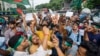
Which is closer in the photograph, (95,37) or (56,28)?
(95,37)

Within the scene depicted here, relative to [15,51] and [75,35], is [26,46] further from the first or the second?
[75,35]

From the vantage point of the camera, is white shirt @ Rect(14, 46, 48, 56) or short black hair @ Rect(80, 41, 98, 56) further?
white shirt @ Rect(14, 46, 48, 56)

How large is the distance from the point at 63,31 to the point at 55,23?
1201 millimetres

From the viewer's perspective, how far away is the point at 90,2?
51250 mm

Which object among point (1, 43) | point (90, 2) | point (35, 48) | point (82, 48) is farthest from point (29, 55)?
point (90, 2)

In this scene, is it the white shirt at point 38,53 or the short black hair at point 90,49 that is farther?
the white shirt at point 38,53

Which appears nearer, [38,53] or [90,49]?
[90,49]

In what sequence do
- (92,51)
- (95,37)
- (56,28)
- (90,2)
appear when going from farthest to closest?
1. (90,2)
2. (56,28)
3. (95,37)
4. (92,51)

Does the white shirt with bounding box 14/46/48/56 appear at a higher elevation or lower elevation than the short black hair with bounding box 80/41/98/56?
lower

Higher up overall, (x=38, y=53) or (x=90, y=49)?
(x=90, y=49)

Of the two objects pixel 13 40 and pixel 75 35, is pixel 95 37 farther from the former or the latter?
pixel 13 40

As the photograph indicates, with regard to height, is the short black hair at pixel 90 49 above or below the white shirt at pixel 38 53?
above

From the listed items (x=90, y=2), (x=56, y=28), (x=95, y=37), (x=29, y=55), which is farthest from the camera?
(x=90, y=2)

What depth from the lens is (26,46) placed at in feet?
19.9
